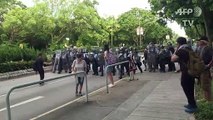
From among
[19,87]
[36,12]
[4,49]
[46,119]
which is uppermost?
[36,12]

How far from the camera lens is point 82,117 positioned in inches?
371

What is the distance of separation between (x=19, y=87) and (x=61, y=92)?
376 centimetres

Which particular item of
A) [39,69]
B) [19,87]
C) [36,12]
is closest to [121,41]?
[36,12]

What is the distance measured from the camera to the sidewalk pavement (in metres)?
8.93

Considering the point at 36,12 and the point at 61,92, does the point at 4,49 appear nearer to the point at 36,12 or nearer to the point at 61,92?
the point at 36,12

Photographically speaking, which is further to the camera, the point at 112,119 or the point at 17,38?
the point at 17,38

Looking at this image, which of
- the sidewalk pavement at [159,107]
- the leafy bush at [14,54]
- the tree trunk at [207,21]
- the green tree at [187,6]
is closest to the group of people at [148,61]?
the sidewalk pavement at [159,107]

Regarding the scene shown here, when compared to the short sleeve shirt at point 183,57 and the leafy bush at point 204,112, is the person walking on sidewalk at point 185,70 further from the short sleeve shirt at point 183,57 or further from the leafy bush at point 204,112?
the leafy bush at point 204,112

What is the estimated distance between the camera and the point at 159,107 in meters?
10.1

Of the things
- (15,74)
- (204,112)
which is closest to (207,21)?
(204,112)

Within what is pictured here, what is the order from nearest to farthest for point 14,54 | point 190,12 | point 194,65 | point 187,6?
1. point 194,65
2. point 190,12
3. point 187,6
4. point 14,54

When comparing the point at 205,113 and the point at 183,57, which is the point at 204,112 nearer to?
the point at 205,113

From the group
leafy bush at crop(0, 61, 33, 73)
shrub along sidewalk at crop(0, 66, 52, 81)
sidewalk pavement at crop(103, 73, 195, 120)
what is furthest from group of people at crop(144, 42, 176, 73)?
leafy bush at crop(0, 61, 33, 73)

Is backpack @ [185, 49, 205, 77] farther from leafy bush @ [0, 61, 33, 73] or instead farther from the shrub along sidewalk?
leafy bush @ [0, 61, 33, 73]
